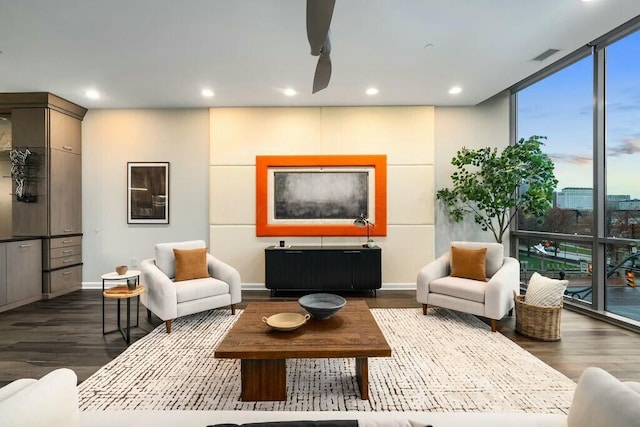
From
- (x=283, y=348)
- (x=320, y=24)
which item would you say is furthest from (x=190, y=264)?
(x=320, y=24)

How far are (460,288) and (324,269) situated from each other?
184cm

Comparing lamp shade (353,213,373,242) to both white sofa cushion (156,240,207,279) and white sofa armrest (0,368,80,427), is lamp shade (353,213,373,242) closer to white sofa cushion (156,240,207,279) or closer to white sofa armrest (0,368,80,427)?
white sofa cushion (156,240,207,279)

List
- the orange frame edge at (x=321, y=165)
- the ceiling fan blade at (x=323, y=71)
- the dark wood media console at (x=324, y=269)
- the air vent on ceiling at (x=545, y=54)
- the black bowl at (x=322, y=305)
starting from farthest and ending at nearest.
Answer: the orange frame edge at (x=321, y=165) < the dark wood media console at (x=324, y=269) < the air vent on ceiling at (x=545, y=54) < the black bowl at (x=322, y=305) < the ceiling fan blade at (x=323, y=71)

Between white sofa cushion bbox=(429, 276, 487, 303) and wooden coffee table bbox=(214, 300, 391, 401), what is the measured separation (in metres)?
1.58

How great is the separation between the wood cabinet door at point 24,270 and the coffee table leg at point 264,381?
3.97 meters

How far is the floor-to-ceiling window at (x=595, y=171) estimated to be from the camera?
133 inches

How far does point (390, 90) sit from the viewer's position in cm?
439

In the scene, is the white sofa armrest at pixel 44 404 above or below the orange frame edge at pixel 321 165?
below

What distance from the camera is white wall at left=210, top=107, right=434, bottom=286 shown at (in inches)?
198

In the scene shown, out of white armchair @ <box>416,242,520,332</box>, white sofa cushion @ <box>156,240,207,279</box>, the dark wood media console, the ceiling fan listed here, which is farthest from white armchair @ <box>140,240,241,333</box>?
the ceiling fan

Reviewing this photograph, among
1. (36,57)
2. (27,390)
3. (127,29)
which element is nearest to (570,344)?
(27,390)

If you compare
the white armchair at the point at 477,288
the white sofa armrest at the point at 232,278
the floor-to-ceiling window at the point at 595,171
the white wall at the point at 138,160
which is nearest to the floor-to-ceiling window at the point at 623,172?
the floor-to-ceiling window at the point at 595,171

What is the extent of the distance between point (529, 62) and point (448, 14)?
5.14 feet

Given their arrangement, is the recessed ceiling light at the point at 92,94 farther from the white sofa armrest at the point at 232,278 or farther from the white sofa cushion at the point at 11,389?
the white sofa cushion at the point at 11,389
